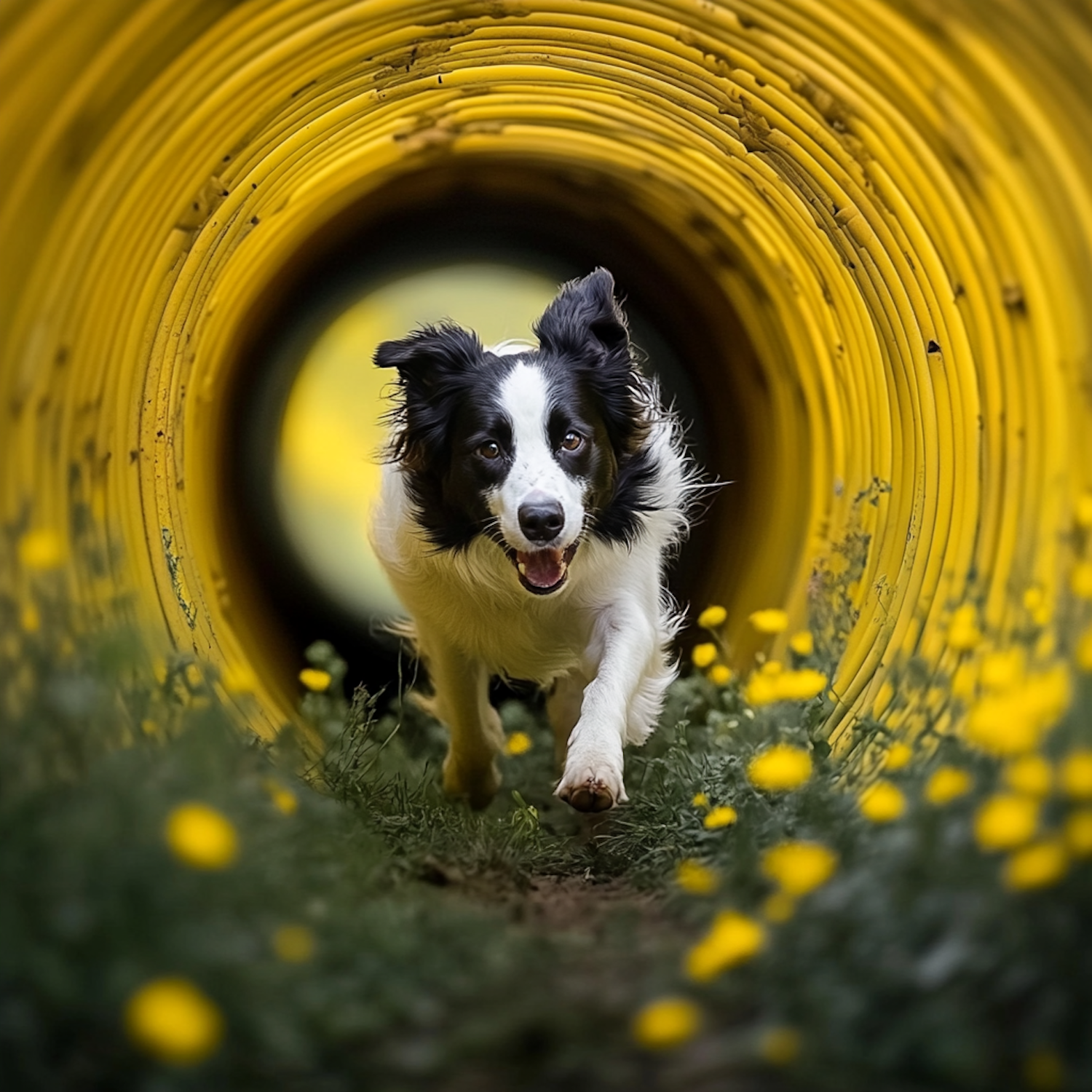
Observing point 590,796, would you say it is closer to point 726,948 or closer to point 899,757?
point 899,757

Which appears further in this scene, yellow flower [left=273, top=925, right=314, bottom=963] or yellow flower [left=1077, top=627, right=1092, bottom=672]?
yellow flower [left=1077, top=627, right=1092, bottom=672]

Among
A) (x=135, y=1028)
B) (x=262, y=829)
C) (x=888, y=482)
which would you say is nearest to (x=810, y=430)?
(x=888, y=482)

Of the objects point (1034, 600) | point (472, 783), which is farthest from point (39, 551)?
point (472, 783)

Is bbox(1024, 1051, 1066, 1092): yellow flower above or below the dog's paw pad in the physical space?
below

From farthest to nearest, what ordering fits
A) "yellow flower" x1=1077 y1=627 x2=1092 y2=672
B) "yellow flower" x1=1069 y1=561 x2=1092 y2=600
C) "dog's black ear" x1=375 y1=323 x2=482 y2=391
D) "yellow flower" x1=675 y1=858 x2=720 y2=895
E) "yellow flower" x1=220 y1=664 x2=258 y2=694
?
"dog's black ear" x1=375 y1=323 x2=482 y2=391 → "yellow flower" x1=220 y1=664 x2=258 y2=694 → "yellow flower" x1=675 y1=858 x2=720 y2=895 → "yellow flower" x1=1069 y1=561 x2=1092 y2=600 → "yellow flower" x1=1077 y1=627 x2=1092 y2=672

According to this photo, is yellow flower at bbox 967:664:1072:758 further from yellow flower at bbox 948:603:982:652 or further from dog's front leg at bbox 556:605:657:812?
dog's front leg at bbox 556:605:657:812

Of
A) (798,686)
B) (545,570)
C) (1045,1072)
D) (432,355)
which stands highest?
(432,355)

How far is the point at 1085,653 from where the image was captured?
249cm

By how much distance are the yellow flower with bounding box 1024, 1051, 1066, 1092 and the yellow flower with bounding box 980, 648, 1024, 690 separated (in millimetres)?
766

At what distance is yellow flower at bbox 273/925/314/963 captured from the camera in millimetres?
2367

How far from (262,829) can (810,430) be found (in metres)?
3.88

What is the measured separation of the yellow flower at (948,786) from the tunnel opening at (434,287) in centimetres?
393

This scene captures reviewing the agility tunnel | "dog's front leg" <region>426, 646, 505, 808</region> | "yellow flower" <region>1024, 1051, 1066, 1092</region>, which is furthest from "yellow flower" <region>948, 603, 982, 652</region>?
"dog's front leg" <region>426, 646, 505, 808</region>

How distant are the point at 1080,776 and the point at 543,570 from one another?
266 centimetres
